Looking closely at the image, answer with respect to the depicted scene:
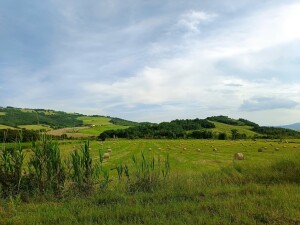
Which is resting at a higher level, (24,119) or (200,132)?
(24,119)

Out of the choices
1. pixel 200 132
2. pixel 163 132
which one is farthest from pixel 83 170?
pixel 163 132

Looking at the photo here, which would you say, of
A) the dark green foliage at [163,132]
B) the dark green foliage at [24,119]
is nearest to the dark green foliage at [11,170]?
the dark green foliage at [24,119]

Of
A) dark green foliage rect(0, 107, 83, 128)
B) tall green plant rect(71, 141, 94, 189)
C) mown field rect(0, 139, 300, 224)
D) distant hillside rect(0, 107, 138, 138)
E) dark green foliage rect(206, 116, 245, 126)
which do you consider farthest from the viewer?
dark green foliage rect(206, 116, 245, 126)

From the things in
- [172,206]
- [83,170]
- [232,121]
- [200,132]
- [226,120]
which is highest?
[226,120]

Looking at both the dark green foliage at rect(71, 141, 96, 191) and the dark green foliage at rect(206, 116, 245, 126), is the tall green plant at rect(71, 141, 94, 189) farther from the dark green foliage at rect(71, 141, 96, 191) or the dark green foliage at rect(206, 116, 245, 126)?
the dark green foliage at rect(206, 116, 245, 126)

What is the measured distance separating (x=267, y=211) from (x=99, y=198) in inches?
142

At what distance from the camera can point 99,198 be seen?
22.5 ft

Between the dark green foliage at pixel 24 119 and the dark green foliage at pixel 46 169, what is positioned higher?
the dark green foliage at pixel 24 119

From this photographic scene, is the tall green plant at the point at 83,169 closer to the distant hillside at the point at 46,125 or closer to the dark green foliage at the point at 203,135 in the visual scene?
the distant hillside at the point at 46,125

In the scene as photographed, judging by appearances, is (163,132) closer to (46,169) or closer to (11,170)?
(46,169)

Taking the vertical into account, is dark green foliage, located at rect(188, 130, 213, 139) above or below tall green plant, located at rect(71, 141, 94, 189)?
above

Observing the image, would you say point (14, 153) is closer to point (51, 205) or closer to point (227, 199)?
point (51, 205)

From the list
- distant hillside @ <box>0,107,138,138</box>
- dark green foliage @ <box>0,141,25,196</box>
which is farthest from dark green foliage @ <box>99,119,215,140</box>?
dark green foliage @ <box>0,141,25,196</box>

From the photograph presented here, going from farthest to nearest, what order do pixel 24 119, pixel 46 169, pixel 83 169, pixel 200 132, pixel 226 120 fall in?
1. pixel 226 120
2. pixel 200 132
3. pixel 24 119
4. pixel 83 169
5. pixel 46 169
